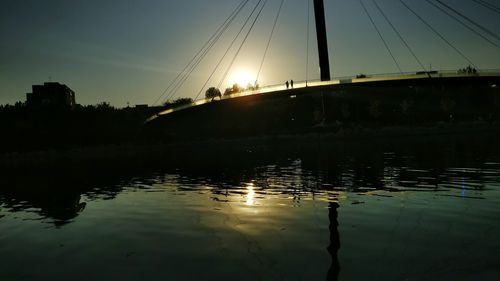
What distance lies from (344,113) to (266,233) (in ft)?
503

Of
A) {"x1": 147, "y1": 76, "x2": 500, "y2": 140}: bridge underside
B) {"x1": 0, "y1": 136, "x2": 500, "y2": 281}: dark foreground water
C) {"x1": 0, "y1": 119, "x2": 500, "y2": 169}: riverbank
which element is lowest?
{"x1": 0, "y1": 136, "x2": 500, "y2": 281}: dark foreground water

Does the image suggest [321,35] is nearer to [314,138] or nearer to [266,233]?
[266,233]

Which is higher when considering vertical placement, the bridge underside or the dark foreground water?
the bridge underside

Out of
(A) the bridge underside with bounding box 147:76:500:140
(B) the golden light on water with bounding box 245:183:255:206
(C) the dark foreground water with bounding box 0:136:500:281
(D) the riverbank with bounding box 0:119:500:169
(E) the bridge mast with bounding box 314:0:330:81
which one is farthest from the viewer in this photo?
(A) the bridge underside with bounding box 147:76:500:140

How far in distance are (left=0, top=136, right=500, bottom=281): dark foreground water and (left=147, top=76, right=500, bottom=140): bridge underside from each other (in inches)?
4042

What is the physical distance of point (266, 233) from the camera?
16750mm

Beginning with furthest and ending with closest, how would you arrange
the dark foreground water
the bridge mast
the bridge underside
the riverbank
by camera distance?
the bridge underside < the riverbank < the bridge mast < the dark foreground water

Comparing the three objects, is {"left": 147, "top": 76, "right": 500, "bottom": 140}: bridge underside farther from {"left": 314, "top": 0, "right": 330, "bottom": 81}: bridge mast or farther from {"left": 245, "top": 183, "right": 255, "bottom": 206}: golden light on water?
{"left": 245, "top": 183, "right": 255, "bottom": 206}: golden light on water

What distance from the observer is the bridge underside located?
141625 mm

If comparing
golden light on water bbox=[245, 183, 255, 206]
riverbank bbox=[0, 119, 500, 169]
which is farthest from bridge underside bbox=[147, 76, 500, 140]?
golden light on water bbox=[245, 183, 255, 206]

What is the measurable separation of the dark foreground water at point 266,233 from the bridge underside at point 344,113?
10268 centimetres

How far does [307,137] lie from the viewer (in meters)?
134

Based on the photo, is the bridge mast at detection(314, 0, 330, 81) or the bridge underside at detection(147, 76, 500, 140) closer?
the bridge mast at detection(314, 0, 330, 81)

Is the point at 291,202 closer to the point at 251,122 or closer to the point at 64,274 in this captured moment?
the point at 64,274
